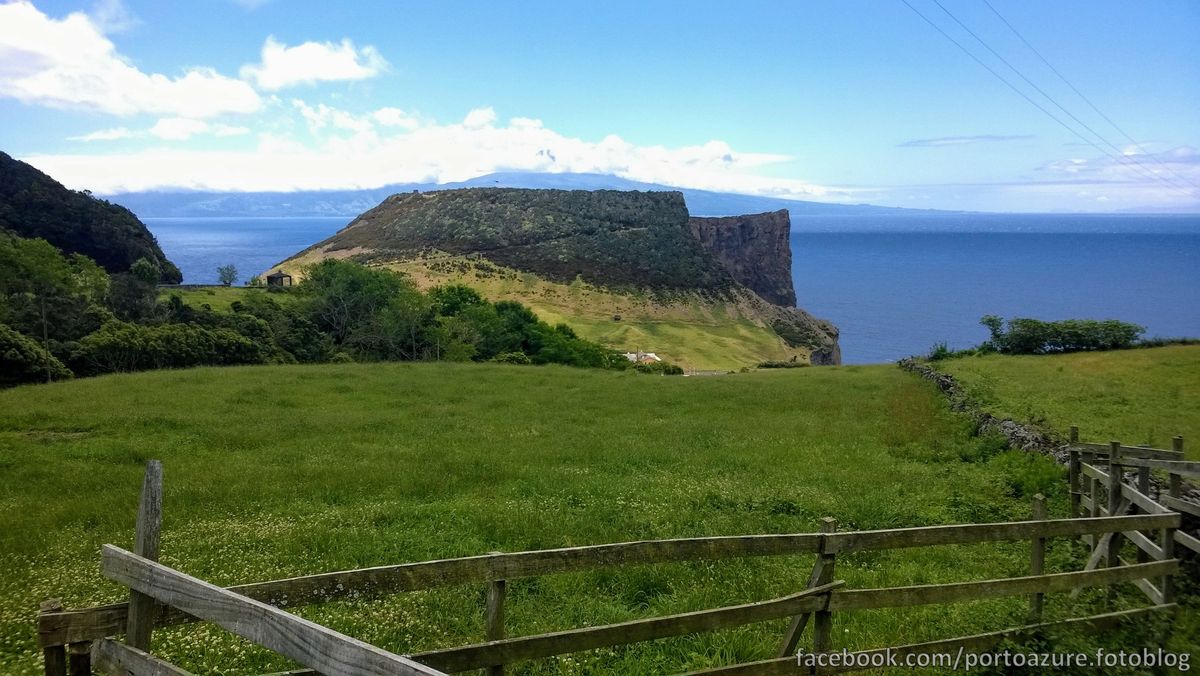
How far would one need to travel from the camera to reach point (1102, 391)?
85.5 feet

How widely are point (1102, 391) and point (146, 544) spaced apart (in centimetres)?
3122

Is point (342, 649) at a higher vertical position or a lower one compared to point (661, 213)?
lower

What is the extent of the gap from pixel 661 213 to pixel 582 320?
74.3 m

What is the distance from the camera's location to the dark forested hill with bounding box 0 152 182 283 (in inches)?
3553

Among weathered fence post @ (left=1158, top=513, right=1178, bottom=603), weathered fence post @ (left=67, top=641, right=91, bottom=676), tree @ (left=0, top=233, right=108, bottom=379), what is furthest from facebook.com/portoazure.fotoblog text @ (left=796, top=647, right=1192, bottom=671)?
tree @ (left=0, top=233, right=108, bottom=379)

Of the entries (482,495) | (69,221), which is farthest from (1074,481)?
(69,221)

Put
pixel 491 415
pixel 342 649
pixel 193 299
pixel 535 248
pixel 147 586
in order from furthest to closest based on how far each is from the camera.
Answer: pixel 535 248 → pixel 193 299 → pixel 491 415 → pixel 147 586 → pixel 342 649

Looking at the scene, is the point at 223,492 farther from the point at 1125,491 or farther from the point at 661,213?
the point at 661,213

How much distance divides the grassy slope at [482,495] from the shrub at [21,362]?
12.9m

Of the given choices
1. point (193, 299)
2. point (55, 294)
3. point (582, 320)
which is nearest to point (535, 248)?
point (582, 320)

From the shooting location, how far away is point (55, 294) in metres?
53.2

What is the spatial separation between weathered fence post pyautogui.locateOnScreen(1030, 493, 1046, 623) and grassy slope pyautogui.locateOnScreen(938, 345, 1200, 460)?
482 inches

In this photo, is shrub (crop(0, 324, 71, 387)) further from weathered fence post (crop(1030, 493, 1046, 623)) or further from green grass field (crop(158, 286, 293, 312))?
weathered fence post (crop(1030, 493, 1046, 623))

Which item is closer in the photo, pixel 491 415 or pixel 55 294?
pixel 491 415
